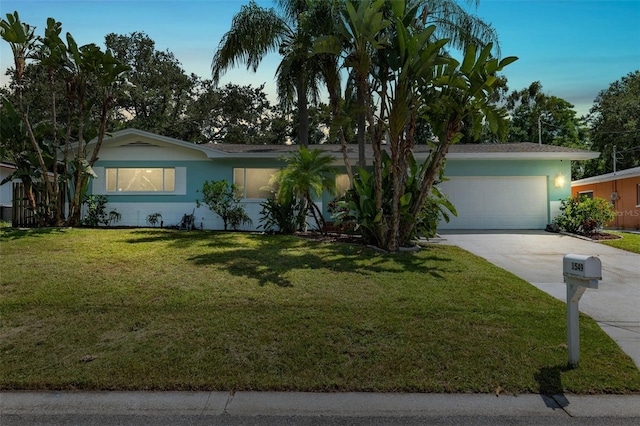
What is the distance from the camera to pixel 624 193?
1800cm

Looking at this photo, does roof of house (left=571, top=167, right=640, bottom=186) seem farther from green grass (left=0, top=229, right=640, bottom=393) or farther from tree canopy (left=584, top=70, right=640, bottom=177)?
green grass (left=0, top=229, right=640, bottom=393)

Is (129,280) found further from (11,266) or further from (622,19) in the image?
(622,19)

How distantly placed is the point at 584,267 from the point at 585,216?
12054 millimetres

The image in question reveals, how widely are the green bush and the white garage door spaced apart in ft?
3.81

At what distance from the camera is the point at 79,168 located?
12352mm

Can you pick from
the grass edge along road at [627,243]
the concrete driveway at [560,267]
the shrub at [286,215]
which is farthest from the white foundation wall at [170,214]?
the grass edge along road at [627,243]

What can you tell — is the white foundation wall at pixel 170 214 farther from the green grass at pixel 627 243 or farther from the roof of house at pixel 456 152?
the green grass at pixel 627 243

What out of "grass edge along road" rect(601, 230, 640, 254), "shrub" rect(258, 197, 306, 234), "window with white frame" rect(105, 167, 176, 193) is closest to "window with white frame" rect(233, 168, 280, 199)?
"window with white frame" rect(105, 167, 176, 193)

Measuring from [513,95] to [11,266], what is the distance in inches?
1398

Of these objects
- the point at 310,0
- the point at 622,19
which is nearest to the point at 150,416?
the point at 310,0

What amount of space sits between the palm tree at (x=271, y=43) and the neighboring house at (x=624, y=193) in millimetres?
14271

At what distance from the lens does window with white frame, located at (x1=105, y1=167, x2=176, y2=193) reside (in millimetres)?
14867

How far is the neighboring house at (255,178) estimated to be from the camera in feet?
48.3

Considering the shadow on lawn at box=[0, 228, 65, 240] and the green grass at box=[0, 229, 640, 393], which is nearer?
the green grass at box=[0, 229, 640, 393]
